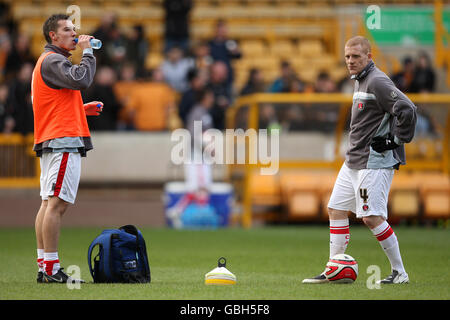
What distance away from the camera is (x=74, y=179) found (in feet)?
25.8

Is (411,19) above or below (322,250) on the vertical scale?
above

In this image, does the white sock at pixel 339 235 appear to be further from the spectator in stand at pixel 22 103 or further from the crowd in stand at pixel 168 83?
the spectator in stand at pixel 22 103

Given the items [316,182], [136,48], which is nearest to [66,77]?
[316,182]

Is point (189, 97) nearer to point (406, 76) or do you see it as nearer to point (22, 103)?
point (22, 103)

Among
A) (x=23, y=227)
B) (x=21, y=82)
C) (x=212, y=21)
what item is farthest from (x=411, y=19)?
(x=23, y=227)

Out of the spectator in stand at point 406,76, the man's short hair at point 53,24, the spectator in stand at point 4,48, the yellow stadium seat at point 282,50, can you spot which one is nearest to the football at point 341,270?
the man's short hair at point 53,24

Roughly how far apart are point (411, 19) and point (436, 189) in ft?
25.6

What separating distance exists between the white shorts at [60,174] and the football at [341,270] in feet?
7.49

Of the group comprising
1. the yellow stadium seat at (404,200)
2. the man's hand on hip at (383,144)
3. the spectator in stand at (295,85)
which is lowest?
the yellow stadium seat at (404,200)

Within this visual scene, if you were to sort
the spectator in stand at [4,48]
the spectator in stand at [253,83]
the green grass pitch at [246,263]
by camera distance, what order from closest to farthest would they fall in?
the green grass pitch at [246,263] < the spectator in stand at [253,83] < the spectator in stand at [4,48]

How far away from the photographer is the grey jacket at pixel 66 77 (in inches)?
302

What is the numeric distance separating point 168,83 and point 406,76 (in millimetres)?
5244

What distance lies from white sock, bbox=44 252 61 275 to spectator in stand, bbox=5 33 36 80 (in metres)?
13.5
